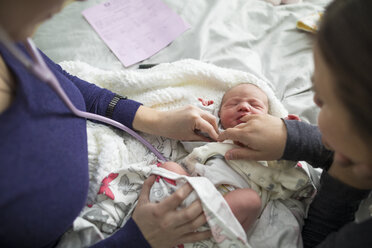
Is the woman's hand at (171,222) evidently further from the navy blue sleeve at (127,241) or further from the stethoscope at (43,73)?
the stethoscope at (43,73)

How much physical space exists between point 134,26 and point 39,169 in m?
1.09

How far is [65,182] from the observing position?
27.8 inches

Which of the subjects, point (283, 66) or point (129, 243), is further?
point (283, 66)

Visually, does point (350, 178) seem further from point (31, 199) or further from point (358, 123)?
point (31, 199)

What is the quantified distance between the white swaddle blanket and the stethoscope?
34 mm

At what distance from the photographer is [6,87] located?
2.24ft

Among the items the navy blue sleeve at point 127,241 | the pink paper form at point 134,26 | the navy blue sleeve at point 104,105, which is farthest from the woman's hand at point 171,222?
the pink paper form at point 134,26

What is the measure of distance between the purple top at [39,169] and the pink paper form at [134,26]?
753mm

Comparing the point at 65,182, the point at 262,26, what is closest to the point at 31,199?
the point at 65,182

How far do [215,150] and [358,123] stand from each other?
0.53 meters

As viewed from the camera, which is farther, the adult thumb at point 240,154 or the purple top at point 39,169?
the adult thumb at point 240,154

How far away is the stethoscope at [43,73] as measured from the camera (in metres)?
0.51

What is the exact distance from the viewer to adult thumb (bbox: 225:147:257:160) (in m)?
0.85

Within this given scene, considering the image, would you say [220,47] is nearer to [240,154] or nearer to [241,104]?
[241,104]
